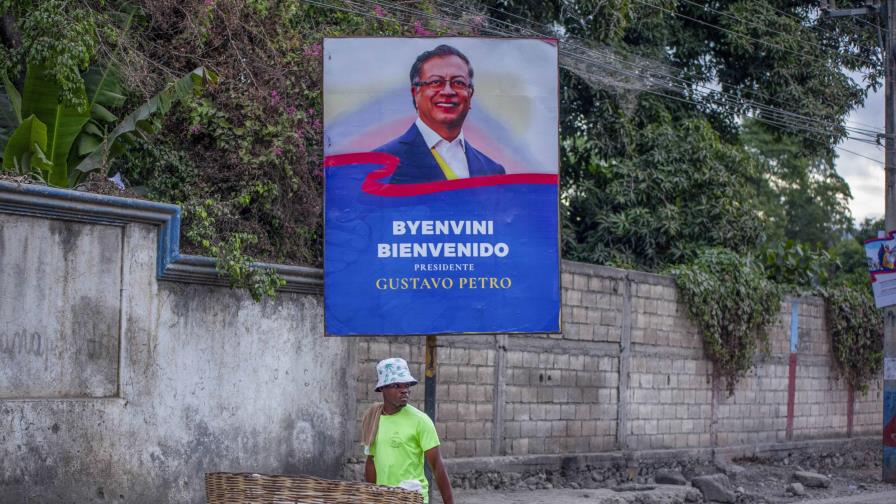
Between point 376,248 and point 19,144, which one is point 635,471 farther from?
point 19,144

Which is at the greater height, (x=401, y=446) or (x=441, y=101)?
(x=441, y=101)

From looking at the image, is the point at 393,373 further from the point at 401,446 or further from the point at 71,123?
the point at 71,123

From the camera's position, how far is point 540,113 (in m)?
9.48

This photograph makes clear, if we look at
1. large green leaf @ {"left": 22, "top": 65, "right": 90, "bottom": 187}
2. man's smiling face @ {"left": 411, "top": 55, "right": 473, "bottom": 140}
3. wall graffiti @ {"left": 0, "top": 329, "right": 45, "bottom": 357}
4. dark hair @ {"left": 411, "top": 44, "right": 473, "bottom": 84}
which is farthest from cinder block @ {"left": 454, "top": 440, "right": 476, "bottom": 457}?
wall graffiti @ {"left": 0, "top": 329, "right": 45, "bottom": 357}

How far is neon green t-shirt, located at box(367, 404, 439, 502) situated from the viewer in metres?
6.47

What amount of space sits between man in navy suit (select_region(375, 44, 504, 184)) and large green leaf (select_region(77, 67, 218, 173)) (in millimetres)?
2207

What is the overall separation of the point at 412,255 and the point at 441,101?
1.19 m

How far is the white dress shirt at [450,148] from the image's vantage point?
9.22 m

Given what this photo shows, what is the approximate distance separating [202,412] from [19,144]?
8.38 ft

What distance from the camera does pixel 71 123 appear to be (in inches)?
399

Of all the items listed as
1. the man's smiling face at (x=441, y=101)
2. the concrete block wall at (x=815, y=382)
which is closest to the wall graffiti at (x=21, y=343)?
the man's smiling face at (x=441, y=101)

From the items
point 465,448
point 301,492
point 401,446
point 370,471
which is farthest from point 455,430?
point 301,492

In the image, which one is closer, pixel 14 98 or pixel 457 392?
pixel 14 98

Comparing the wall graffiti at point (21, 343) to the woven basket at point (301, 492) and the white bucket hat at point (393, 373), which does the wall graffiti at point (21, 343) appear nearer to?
the white bucket hat at point (393, 373)
